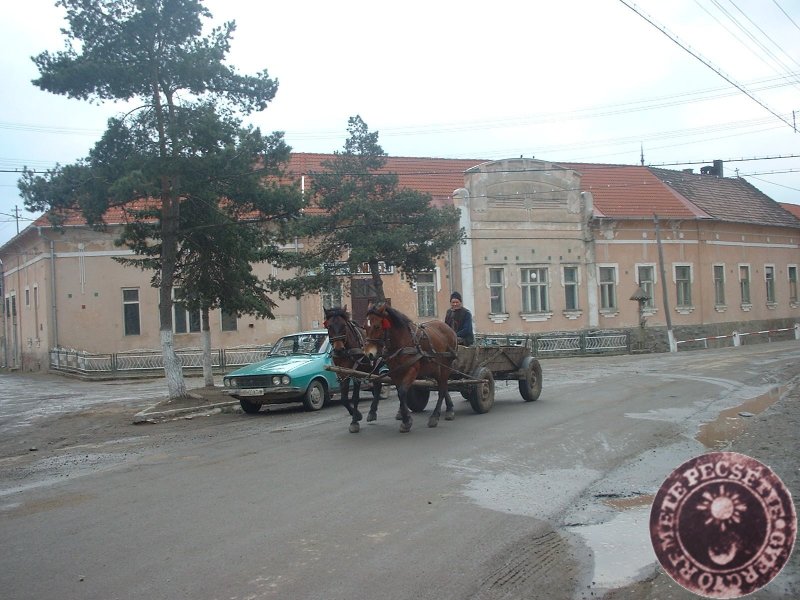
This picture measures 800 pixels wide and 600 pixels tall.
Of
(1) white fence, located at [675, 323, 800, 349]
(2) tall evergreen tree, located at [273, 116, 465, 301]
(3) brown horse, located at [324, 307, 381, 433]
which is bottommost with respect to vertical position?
(1) white fence, located at [675, 323, 800, 349]

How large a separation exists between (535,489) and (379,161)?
65.3 ft

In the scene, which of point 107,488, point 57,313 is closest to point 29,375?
point 57,313

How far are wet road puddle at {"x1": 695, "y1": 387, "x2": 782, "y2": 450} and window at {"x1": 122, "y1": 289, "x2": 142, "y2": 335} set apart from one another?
2613cm

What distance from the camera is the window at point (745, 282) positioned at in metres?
45.3

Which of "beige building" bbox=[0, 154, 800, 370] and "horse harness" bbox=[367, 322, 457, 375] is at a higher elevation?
"beige building" bbox=[0, 154, 800, 370]

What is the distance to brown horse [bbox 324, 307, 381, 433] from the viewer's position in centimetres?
1219

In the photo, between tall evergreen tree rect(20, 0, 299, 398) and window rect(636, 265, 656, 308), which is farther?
window rect(636, 265, 656, 308)

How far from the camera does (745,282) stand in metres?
45.8

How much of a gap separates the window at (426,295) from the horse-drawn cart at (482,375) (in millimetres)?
19740

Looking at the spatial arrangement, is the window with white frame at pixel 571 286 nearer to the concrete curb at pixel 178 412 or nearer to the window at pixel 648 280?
the window at pixel 648 280

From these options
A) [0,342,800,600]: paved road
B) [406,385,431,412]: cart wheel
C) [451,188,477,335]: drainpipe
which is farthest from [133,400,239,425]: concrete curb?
[451,188,477,335]: drainpipe

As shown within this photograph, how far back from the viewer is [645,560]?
5.76m

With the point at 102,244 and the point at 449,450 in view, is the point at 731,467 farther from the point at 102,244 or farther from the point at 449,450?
the point at 102,244

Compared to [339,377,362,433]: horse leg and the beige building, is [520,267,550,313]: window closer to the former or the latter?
the beige building
